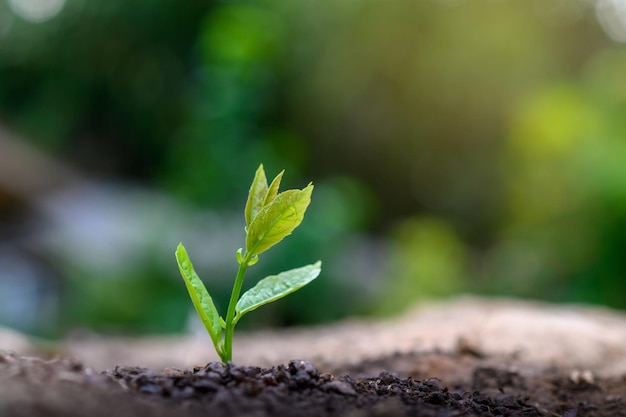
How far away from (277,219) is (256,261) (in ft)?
0.39

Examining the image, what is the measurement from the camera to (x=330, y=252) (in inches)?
295

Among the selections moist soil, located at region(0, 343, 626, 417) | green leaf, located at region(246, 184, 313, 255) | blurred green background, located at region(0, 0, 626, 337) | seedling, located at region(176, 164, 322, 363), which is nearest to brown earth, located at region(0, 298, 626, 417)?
moist soil, located at region(0, 343, 626, 417)

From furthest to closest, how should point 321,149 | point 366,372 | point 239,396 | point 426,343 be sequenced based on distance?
point 321,149 → point 426,343 → point 366,372 → point 239,396

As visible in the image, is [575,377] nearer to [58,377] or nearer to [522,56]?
[58,377]

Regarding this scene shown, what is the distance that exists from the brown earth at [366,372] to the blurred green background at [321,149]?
1240 mm

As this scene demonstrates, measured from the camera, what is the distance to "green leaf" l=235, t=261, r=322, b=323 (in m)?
1.42

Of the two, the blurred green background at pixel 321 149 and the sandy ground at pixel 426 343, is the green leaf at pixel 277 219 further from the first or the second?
the blurred green background at pixel 321 149

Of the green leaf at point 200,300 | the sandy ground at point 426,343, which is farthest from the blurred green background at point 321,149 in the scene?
the green leaf at point 200,300

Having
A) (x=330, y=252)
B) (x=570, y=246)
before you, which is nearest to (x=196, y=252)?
(x=330, y=252)

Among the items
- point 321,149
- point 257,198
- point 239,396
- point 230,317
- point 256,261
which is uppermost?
point 321,149

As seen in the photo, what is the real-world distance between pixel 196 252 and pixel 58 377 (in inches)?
258

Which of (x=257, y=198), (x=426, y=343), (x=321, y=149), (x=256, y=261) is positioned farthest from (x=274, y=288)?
(x=321, y=149)

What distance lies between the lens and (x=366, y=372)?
2.12m

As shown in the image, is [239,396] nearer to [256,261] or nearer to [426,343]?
[256,261]
